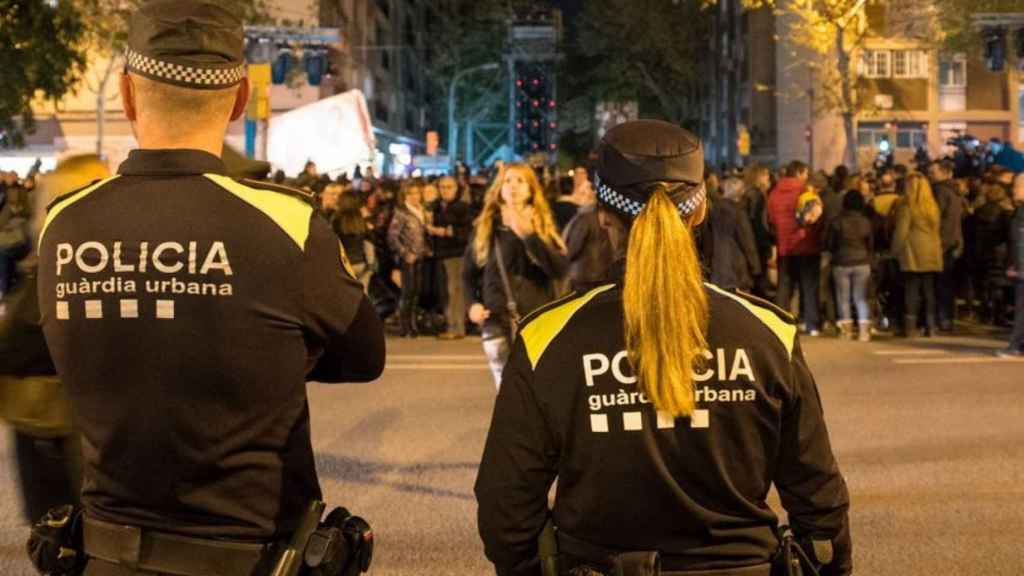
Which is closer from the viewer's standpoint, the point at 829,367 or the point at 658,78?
the point at 829,367

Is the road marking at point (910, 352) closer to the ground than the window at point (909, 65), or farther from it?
closer to the ground

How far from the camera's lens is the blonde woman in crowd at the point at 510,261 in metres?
8.51

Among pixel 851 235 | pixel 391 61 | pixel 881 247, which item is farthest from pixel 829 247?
pixel 391 61

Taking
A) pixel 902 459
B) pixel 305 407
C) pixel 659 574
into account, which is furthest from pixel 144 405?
pixel 902 459

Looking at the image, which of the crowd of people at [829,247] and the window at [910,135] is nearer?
the crowd of people at [829,247]

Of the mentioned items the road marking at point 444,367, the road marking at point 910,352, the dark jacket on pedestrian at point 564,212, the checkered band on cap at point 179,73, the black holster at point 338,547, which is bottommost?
the road marking at point 910,352

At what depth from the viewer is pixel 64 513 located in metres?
3.07

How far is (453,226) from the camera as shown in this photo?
59.3 feet

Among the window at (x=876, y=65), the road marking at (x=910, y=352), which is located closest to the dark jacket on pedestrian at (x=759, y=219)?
the road marking at (x=910, y=352)

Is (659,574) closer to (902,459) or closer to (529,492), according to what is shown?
→ (529,492)

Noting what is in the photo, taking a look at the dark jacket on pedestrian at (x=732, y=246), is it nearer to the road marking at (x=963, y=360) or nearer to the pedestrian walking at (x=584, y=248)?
the road marking at (x=963, y=360)

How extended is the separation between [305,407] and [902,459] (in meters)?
7.25

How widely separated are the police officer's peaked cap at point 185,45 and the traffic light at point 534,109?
47.4 metres

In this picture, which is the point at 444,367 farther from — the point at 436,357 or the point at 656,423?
the point at 656,423
